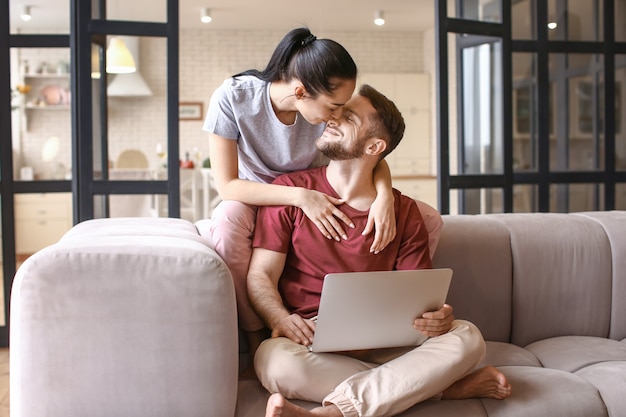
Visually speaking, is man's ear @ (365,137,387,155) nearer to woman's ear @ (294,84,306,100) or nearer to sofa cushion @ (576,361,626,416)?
woman's ear @ (294,84,306,100)

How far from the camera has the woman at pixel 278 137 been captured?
206cm

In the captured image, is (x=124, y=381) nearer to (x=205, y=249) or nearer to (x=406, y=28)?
(x=205, y=249)

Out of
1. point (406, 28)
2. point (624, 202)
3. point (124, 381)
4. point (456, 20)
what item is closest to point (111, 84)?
point (456, 20)

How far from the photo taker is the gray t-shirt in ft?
7.26

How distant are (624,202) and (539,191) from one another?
60 cm

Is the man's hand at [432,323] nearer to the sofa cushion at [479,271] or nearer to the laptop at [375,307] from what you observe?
the laptop at [375,307]

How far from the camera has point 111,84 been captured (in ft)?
12.5

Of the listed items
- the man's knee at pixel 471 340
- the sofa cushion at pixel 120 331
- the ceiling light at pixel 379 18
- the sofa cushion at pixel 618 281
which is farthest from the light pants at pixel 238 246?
the ceiling light at pixel 379 18

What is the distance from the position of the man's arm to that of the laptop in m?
0.07

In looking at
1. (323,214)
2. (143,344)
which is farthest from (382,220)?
(143,344)

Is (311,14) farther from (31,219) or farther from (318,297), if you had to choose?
(318,297)

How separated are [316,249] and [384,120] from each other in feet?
1.40

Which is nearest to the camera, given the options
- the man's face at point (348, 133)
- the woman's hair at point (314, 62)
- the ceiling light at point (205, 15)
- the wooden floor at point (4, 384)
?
the woman's hair at point (314, 62)

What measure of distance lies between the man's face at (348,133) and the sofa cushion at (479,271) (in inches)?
21.7
